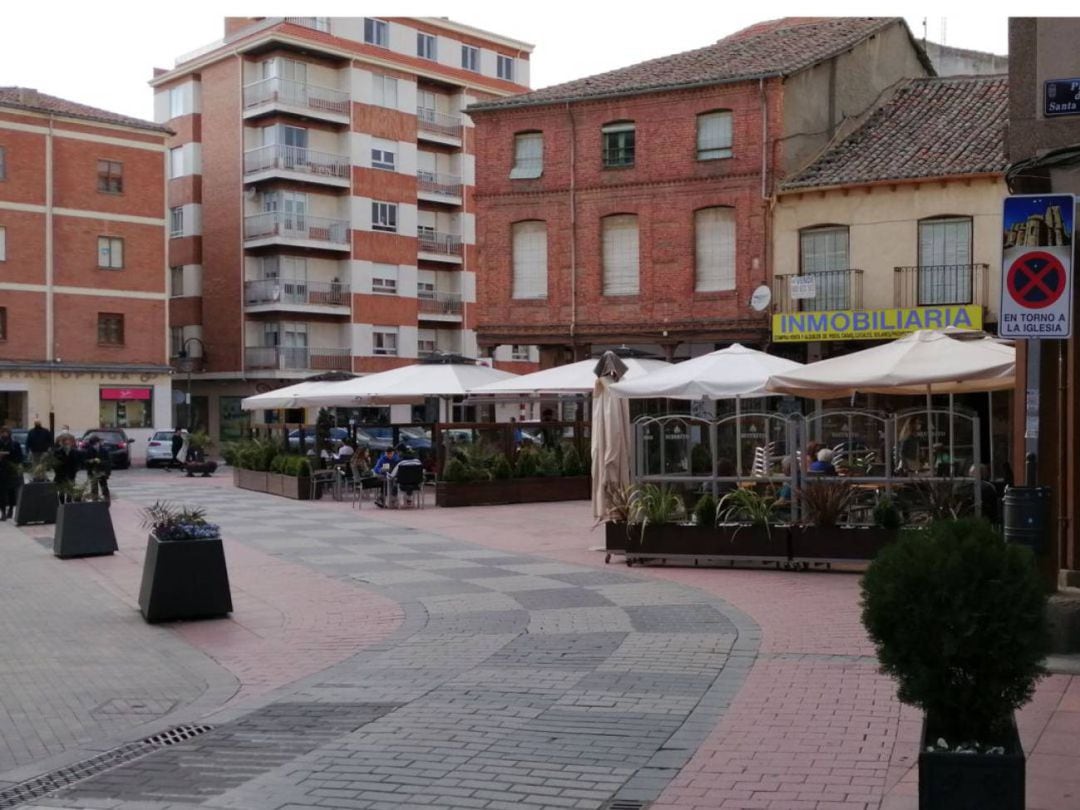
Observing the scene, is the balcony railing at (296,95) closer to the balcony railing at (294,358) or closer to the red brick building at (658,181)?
the balcony railing at (294,358)

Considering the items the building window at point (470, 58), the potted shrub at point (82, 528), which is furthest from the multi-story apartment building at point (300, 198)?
the potted shrub at point (82, 528)

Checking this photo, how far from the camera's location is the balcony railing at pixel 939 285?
88.8 feet

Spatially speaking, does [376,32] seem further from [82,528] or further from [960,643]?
[960,643]

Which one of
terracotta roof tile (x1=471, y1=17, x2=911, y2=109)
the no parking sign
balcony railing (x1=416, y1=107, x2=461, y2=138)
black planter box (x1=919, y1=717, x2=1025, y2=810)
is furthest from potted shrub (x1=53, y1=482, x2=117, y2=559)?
balcony railing (x1=416, y1=107, x2=461, y2=138)

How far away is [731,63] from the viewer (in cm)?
3228

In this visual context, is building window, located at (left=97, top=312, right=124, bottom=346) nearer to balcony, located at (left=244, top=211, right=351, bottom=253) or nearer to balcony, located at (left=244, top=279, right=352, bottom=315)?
balcony, located at (left=244, top=279, right=352, bottom=315)

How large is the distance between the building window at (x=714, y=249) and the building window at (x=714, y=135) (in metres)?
1.44

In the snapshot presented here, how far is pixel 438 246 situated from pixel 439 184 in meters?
2.99

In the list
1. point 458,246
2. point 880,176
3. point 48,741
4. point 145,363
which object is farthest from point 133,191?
point 48,741

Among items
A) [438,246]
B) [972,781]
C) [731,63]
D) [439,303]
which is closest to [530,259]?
[731,63]

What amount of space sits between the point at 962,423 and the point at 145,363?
34505 mm

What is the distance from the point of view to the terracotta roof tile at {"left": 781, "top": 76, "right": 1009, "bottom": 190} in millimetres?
27828

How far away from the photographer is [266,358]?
52438 mm

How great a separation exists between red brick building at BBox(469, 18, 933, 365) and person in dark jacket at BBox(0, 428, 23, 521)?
46.7 feet
